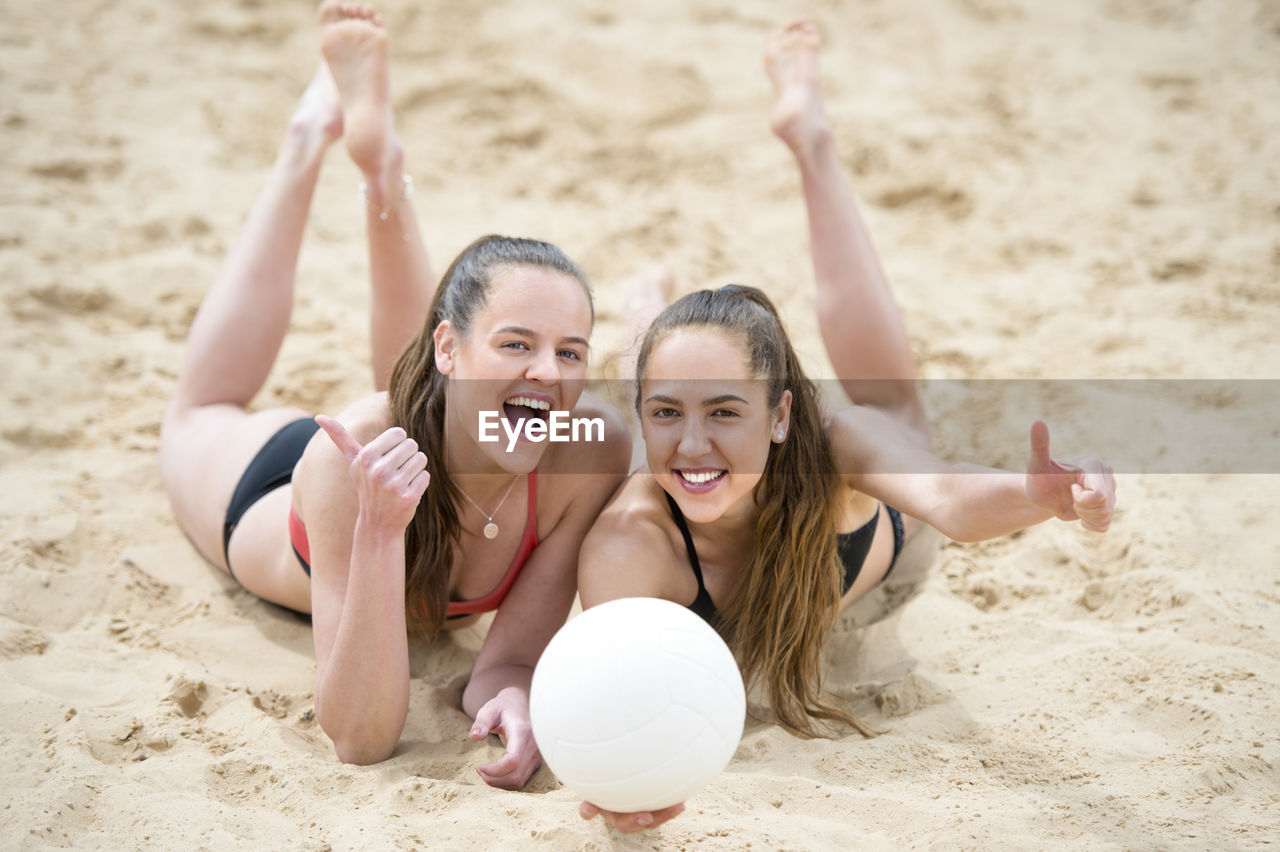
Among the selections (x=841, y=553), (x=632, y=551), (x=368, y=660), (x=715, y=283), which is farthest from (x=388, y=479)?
(x=715, y=283)

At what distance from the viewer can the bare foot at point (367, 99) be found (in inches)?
149

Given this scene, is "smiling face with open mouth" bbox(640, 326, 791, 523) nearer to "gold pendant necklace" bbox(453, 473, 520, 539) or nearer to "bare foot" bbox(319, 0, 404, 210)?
"gold pendant necklace" bbox(453, 473, 520, 539)

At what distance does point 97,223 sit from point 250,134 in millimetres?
1048

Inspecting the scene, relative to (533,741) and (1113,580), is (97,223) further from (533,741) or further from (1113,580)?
(1113,580)

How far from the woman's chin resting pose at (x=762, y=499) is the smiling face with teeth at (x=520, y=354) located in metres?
0.21

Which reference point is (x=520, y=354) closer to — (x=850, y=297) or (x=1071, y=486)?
(x=1071, y=486)

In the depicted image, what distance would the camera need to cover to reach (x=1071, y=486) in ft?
7.11

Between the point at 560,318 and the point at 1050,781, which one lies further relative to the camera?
the point at 560,318

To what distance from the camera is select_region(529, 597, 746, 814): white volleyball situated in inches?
78.5

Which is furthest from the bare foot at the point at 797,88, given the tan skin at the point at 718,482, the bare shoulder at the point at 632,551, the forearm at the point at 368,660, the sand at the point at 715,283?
the forearm at the point at 368,660

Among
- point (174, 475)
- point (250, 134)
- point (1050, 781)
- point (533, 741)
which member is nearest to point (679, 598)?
point (533, 741)

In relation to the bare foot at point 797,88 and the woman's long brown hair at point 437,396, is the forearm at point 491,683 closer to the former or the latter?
the woman's long brown hair at point 437,396

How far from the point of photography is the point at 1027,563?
344 cm

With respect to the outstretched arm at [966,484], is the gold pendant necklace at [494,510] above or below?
below
